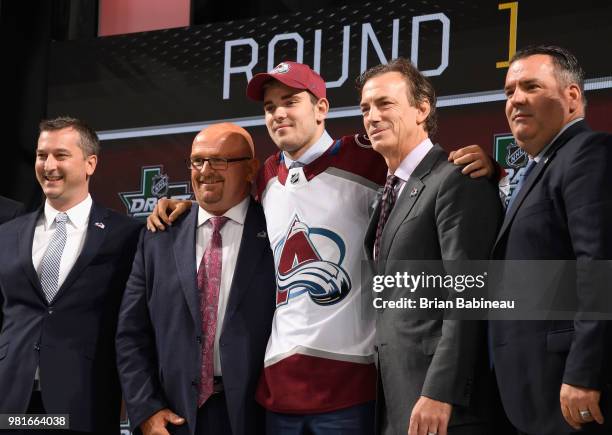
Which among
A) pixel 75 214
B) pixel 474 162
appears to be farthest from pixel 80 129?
pixel 474 162

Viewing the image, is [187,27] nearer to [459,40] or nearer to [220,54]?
[220,54]

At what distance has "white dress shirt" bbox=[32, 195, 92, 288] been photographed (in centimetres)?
365

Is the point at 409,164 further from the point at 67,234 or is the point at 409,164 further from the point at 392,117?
the point at 67,234

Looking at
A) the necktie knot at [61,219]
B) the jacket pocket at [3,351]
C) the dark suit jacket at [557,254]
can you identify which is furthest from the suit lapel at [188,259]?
the dark suit jacket at [557,254]

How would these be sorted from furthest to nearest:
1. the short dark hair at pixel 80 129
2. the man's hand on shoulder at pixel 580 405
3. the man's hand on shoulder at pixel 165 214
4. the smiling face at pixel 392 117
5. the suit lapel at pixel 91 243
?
the short dark hair at pixel 80 129 < the suit lapel at pixel 91 243 < the man's hand on shoulder at pixel 165 214 < the smiling face at pixel 392 117 < the man's hand on shoulder at pixel 580 405

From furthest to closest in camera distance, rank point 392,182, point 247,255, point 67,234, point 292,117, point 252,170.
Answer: point 67,234 < point 252,170 < point 247,255 < point 292,117 < point 392,182

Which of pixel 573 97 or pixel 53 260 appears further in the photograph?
pixel 53 260

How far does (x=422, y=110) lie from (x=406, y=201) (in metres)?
0.34

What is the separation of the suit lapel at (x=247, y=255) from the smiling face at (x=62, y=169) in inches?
31.6

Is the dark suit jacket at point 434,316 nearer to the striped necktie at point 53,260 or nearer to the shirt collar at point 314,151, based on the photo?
the shirt collar at point 314,151

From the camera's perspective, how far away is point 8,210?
4078mm

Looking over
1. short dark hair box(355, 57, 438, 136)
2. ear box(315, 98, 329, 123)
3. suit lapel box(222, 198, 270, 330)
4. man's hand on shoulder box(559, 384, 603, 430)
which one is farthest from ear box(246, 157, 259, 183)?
man's hand on shoulder box(559, 384, 603, 430)

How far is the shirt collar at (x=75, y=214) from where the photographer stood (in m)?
3.75

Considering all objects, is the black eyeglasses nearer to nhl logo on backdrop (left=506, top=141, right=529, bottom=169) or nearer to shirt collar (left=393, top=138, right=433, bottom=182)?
shirt collar (left=393, top=138, right=433, bottom=182)
